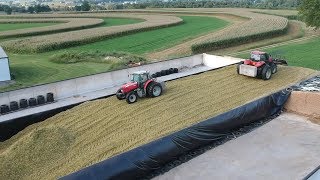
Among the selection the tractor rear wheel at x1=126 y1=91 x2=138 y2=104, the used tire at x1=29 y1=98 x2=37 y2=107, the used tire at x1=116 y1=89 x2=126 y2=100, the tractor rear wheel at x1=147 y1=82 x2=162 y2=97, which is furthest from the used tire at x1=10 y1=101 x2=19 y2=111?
the tractor rear wheel at x1=147 y1=82 x2=162 y2=97

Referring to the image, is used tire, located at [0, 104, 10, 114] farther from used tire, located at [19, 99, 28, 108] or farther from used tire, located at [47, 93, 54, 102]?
used tire, located at [47, 93, 54, 102]

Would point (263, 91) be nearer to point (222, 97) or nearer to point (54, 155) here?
point (222, 97)

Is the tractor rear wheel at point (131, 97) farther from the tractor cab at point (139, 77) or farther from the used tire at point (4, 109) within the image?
the used tire at point (4, 109)

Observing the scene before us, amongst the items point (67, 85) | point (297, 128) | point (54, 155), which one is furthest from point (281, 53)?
point (54, 155)

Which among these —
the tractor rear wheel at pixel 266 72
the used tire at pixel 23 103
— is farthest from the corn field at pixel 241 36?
the used tire at pixel 23 103

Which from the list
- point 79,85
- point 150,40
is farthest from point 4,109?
point 150,40

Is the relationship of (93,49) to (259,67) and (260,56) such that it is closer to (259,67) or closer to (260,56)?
(260,56)
